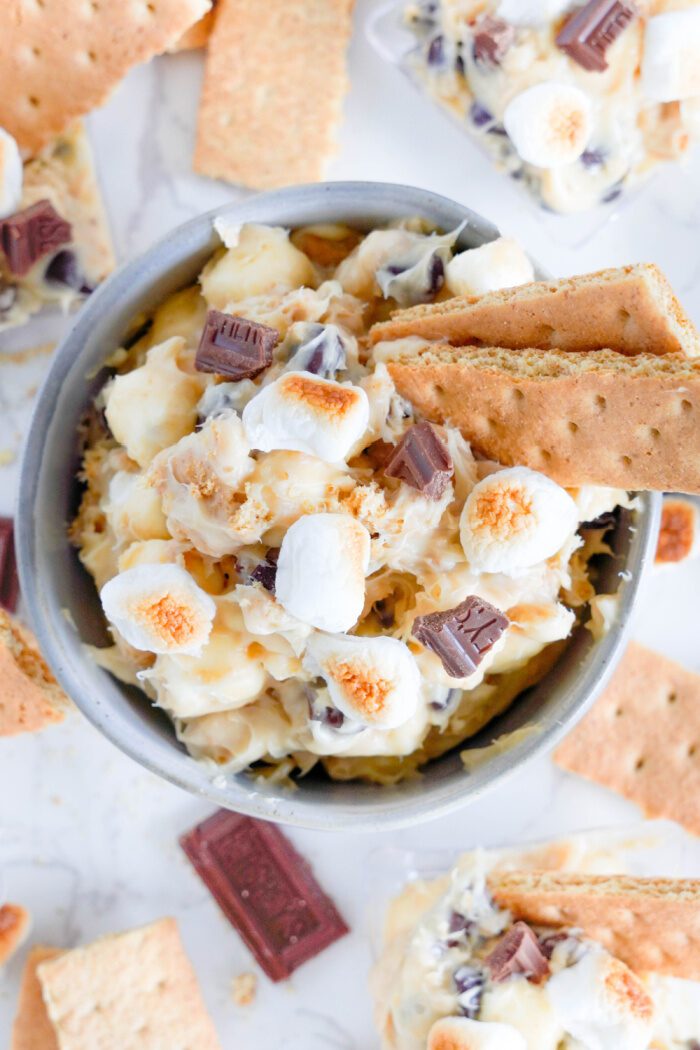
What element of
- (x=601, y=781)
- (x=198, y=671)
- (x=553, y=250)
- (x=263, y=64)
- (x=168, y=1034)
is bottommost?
(x=168, y=1034)

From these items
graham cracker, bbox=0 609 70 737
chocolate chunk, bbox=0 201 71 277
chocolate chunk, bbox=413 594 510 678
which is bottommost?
graham cracker, bbox=0 609 70 737

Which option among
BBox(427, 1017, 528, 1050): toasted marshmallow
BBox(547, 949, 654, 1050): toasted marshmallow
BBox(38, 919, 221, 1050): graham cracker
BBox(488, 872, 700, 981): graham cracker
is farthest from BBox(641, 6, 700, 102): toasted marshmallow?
BBox(38, 919, 221, 1050): graham cracker

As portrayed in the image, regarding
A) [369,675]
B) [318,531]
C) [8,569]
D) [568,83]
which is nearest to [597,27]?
[568,83]

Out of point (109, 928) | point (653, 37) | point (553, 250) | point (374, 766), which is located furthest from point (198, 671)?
point (653, 37)

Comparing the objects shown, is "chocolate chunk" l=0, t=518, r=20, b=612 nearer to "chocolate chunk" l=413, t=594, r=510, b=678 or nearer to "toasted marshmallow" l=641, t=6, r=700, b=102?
"chocolate chunk" l=413, t=594, r=510, b=678

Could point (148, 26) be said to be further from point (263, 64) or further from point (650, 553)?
point (650, 553)

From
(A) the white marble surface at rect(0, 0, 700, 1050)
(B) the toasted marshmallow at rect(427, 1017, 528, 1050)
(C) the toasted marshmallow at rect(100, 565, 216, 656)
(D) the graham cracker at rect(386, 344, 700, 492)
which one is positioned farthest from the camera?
(A) the white marble surface at rect(0, 0, 700, 1050)

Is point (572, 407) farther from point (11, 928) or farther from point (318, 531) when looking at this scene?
point (11, 928)
